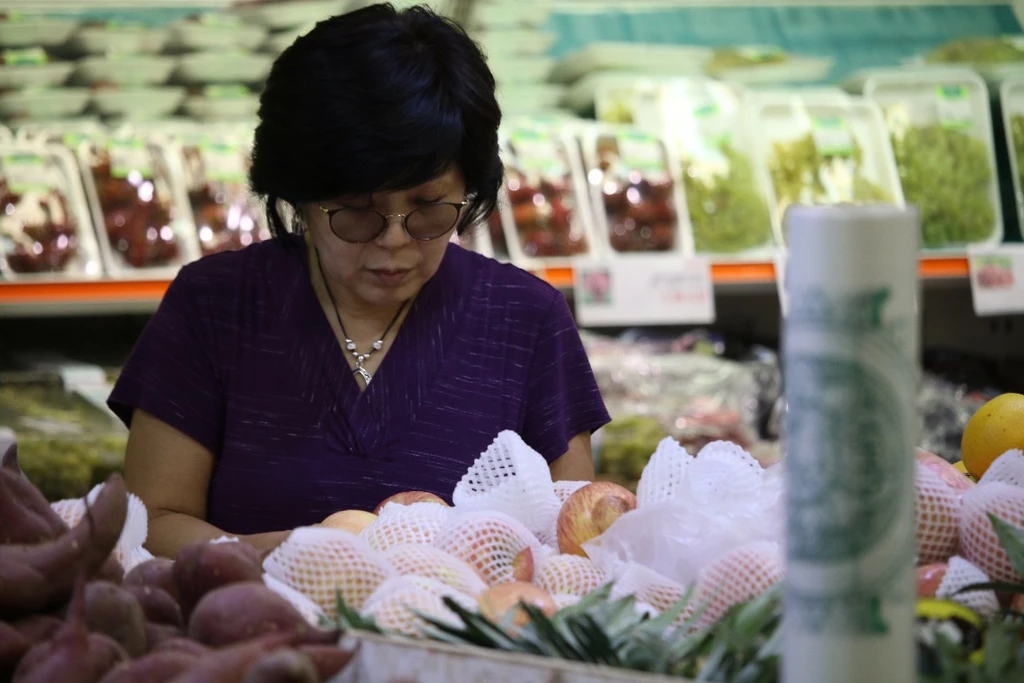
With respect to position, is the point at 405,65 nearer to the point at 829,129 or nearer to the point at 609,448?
the point at 609,448

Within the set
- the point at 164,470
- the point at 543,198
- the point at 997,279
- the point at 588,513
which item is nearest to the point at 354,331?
the point at 164,470

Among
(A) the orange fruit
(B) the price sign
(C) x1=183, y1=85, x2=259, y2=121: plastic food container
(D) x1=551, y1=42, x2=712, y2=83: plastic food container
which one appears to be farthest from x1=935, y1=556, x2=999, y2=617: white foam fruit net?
(C) x1=183, y1=85, x2=259, y2=121: plastic food container

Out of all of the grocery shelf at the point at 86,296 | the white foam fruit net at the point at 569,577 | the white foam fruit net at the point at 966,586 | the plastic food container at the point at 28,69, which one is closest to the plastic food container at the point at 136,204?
the grocery shelf at the point at 86,296

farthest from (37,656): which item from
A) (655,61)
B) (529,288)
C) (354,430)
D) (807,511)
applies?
(655,61)

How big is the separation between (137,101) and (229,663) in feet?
8.42

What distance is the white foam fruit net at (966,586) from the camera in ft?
3.08

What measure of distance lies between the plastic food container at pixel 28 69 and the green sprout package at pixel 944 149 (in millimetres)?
1959

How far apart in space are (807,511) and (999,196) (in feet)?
8.96

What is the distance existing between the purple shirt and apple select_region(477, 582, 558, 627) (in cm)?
83

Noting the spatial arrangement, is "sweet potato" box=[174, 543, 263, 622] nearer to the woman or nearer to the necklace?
the woman

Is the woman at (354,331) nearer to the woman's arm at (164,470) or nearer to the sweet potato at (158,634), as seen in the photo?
the woman's arm at (164,470)

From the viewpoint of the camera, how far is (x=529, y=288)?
6.32 ft

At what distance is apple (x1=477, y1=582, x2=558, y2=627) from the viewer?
888mm

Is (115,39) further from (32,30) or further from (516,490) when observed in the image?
(516,490)
